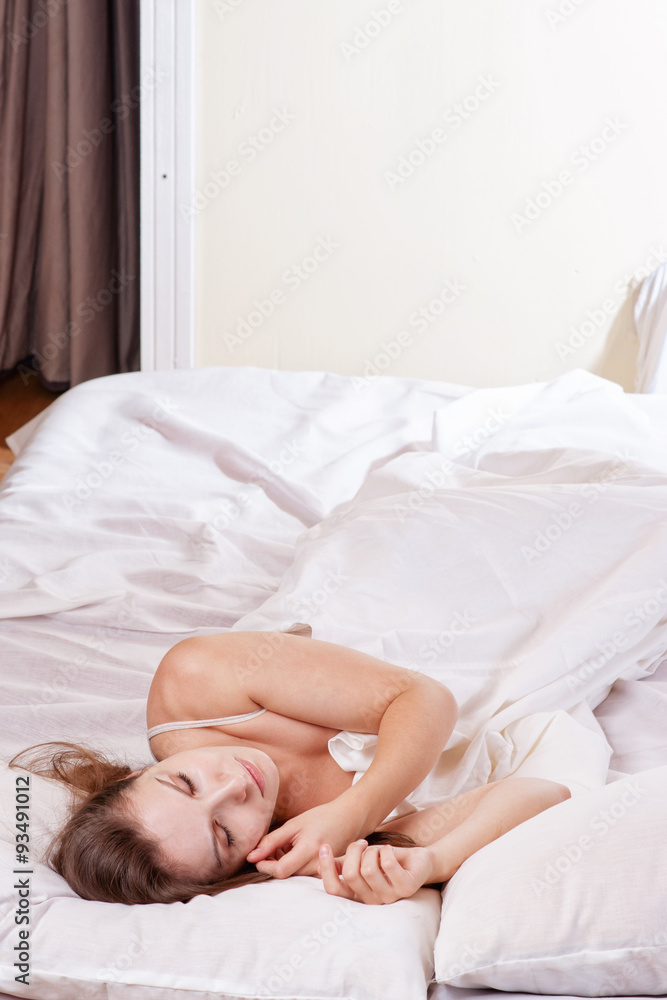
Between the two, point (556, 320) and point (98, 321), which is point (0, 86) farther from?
point (556, 320)

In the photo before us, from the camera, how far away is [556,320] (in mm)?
2939

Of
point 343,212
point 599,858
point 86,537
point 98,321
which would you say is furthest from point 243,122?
point 599,858

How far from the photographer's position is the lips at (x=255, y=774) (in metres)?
0.96

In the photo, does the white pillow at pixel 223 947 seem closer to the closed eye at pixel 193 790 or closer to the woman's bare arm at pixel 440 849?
the woman's bare arm at pixel 440 849

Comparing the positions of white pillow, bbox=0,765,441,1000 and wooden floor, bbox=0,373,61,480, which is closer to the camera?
white pillow, bbox=0,765,441,1000

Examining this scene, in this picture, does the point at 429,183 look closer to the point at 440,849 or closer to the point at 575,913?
the point at 440,849

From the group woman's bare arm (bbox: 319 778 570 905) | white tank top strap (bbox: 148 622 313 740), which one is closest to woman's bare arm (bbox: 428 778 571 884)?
woman's bare arm (bbox: 319 778 570 905)

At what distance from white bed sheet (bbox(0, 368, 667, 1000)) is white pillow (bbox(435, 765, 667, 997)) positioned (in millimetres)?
53

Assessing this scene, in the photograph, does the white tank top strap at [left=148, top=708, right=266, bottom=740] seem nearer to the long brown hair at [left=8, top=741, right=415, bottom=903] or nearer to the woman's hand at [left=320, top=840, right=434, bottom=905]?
the long brown hair at [left=8, top=741, right=415, bottom=903]

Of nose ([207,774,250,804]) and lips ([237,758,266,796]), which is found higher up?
nose ([207,774,250,804])

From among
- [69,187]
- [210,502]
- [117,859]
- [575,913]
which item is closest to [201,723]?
[117,859]

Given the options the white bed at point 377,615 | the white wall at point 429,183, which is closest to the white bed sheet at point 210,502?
the white bed at point 377,615

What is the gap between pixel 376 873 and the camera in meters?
0.78

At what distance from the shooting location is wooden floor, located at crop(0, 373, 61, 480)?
3.73m
